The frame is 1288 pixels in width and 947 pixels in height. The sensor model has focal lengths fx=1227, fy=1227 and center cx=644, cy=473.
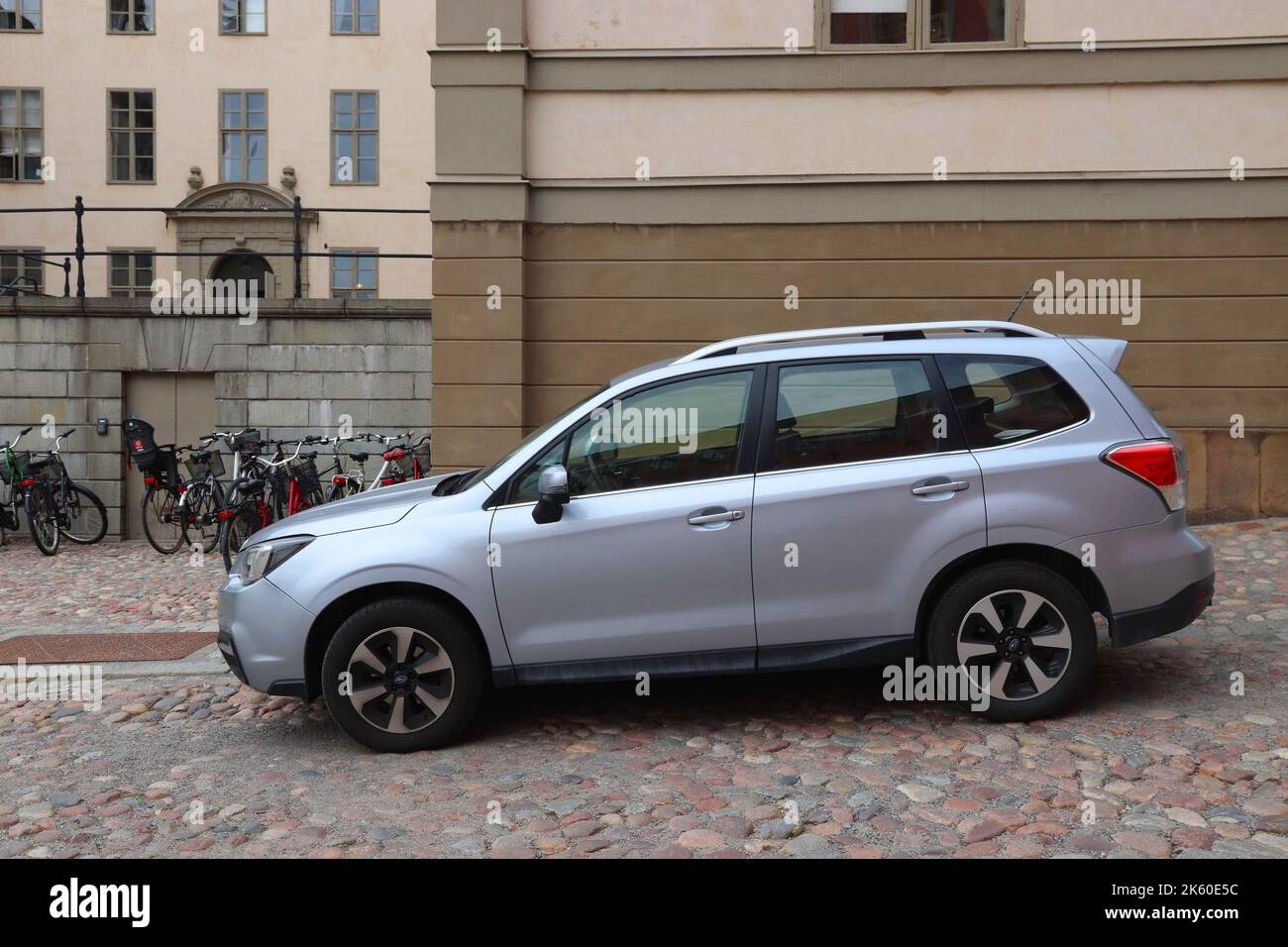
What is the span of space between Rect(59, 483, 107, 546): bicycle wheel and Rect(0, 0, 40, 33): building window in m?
18.9

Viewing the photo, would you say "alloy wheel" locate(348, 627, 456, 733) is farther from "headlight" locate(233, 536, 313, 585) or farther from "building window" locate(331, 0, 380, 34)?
"building window" locate(331, 0, 380, 34)

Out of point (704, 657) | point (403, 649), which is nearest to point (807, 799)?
point (704, 657)

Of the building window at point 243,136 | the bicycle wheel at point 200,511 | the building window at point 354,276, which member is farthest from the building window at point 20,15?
the bicycle wheel at point 200,511

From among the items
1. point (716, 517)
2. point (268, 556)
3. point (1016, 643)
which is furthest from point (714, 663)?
point (268, 556)

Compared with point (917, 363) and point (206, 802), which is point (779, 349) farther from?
point (206, 802)

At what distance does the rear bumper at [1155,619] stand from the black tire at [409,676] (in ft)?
9.11

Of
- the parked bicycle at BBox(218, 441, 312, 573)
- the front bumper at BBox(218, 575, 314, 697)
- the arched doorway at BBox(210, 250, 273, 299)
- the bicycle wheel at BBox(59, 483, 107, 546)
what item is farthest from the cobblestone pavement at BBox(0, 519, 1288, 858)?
the arched doorway at BBox(210, 250, 273, 299)

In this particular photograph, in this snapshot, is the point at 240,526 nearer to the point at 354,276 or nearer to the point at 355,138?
the point at 354,276

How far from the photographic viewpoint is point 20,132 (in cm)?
2841

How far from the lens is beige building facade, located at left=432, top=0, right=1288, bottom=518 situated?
1151 cm

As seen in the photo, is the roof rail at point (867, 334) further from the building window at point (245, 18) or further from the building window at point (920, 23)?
the building window at point (245, 18)

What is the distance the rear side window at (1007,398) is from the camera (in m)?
5.41

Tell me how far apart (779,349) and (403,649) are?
2124 mm

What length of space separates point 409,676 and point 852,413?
2220 mm
